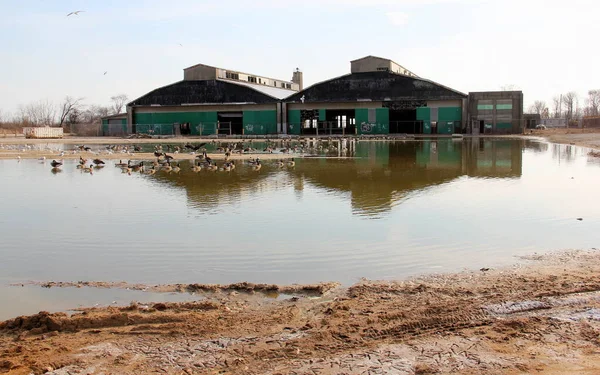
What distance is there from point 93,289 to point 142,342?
8.32ft

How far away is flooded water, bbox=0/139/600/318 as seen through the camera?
912 cm

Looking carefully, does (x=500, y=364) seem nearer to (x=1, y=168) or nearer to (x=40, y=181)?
(x=40, y=181)

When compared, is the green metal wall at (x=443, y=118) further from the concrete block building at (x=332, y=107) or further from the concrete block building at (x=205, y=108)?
the concrete block building at (x=205, y=108)

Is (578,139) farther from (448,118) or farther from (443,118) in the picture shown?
(443,118)

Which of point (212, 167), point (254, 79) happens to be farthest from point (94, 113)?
point (212, 167)

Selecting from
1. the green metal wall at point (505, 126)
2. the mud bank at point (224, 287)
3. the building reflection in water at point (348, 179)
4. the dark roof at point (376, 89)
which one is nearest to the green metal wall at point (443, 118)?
the dark roof at point (376, 89)

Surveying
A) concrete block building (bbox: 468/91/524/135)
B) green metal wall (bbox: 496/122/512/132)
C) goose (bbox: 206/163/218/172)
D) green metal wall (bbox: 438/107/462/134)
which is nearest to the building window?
green metal wall (bbox: 438/107/462/134)

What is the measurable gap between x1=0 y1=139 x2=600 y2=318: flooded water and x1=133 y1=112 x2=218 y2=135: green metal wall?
55.9 meters

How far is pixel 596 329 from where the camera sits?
6105 millimetres

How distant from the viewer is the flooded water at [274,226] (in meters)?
9.12

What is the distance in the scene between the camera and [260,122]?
76.8 m

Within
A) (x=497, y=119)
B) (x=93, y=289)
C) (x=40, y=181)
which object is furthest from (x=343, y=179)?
(x=497, y=119)

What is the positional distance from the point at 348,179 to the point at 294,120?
177 ft

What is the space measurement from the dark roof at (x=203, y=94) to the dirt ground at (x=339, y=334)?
69283 millimetres
